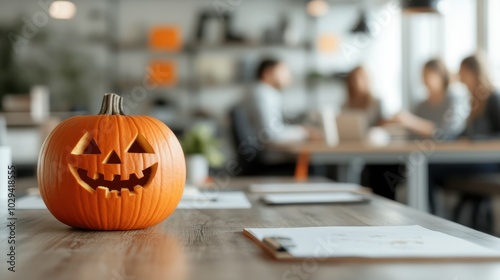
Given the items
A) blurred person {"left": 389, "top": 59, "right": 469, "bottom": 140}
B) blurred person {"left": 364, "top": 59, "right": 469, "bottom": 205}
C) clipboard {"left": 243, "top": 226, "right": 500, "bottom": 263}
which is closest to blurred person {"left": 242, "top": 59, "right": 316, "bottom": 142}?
blurred person {"left": 364, "top": 59, "right": 469, "bottom": 205}

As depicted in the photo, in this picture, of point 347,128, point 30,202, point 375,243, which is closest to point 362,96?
point 347,128

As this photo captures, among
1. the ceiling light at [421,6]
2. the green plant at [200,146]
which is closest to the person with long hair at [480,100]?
the ceiling light at [421,6]

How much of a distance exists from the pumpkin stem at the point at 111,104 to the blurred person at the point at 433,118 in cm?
359

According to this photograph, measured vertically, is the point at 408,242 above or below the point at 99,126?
below

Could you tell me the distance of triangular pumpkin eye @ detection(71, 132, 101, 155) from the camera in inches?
39.4

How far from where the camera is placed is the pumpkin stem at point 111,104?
106 centimetres

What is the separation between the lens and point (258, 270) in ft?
2.18

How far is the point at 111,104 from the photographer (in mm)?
1054

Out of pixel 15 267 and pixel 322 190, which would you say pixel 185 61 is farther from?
pixel 15 267

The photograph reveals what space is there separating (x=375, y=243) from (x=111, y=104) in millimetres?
498

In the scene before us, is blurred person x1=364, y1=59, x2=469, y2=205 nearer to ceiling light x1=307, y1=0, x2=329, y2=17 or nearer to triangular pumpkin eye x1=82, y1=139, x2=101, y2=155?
ceiling light x1=307, y1=0, x2=329, y2=17

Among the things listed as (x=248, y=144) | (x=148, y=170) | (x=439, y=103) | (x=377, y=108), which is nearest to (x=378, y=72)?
(x=377, y=108)

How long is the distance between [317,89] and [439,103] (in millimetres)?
2730

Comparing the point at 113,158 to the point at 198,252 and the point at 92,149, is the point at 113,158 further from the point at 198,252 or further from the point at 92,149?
the point at 198,252
